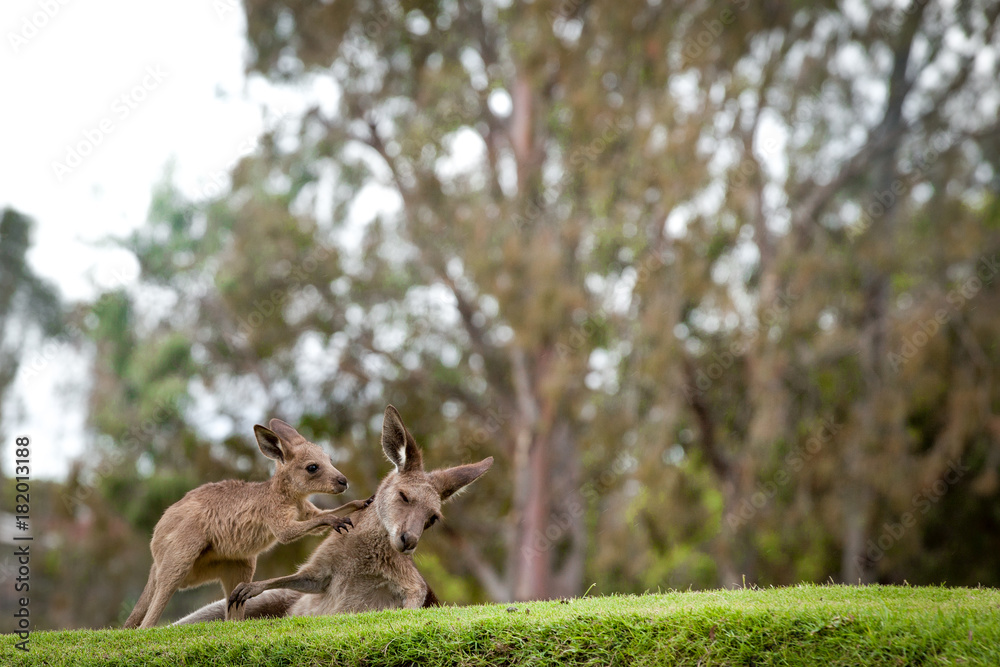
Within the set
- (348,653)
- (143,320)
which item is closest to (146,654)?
(348,653)

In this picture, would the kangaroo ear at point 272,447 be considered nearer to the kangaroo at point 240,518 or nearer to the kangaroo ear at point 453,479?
the kangaroo at point 240,518

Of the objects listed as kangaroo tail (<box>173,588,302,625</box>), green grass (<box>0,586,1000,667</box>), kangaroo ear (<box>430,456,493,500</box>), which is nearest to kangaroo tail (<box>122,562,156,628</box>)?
kangaroo tail (<box>173,588,302,625</box>)

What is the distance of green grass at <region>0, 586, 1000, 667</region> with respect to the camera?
2.98 meters

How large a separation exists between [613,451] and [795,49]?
563cm

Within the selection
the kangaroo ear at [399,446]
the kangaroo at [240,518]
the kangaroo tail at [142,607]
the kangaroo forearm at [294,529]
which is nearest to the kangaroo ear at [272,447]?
the kangaroo at [240,518]

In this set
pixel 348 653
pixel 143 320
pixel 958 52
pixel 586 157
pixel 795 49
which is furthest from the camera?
pixel 143 320

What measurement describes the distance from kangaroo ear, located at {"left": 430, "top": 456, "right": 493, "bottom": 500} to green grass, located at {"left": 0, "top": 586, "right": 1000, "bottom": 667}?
1.46 feet

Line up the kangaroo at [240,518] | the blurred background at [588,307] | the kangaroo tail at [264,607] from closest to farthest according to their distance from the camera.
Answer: the kangaroo at [240,518] < the kangaroo tail at [264,607] < the blurred background at [588,307]

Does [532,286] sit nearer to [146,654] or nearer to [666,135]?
[666,135]

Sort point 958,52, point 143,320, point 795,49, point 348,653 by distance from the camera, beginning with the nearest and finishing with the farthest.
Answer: point 348,653
point 958,52
point 795,49
point 143,320

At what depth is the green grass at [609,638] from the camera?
9.78 feet

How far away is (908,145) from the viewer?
37.7 feet

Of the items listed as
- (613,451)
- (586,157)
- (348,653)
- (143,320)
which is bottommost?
(348,653)

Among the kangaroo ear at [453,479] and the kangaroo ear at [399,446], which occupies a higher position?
the kangaroo ear at [399,446]
